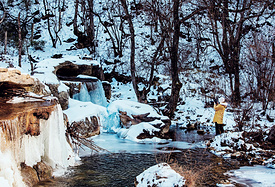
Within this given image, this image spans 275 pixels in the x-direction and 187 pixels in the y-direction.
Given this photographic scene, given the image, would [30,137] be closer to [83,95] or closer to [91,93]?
[83,95]

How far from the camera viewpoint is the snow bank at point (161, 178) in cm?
390

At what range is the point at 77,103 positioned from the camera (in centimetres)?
1068

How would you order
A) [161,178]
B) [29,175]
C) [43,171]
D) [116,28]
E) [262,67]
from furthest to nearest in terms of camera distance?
1. [116,28]
2. [262,67]
3. [43,171]
4. [29,175]
5. [161,178]

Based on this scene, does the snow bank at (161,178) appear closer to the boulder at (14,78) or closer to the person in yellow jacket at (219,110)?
the boulder at (14,78)

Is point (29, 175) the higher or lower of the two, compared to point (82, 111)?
lower

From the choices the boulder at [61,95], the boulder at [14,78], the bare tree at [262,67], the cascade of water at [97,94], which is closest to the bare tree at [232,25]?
the bare tree at [262,67]

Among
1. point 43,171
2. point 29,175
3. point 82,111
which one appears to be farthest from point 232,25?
point 29,175

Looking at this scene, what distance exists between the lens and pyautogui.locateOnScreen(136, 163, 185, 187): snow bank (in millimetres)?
3904

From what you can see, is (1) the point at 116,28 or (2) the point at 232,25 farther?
(1) the point at 116,28

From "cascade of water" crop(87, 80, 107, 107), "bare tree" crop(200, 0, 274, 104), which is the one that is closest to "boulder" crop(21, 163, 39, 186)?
"bare tree" crop(200, 0, 274, 104)

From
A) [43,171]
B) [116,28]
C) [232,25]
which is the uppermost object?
[116,28]

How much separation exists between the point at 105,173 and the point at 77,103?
18.4 feet

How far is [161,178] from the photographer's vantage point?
13.1 feet

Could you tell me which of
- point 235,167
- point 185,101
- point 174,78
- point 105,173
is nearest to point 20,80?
point 105,173
